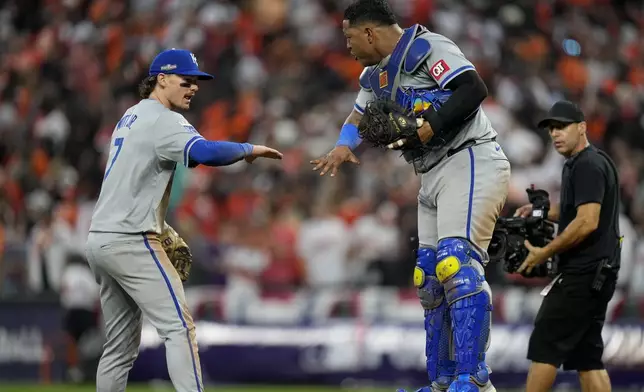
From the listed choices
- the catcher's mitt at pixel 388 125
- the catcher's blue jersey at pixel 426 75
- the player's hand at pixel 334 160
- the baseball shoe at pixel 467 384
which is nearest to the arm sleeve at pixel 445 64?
the catcher's blue jersey at pixel 426 75

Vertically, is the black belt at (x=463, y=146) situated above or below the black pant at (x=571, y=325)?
above

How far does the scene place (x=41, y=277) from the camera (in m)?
13.9

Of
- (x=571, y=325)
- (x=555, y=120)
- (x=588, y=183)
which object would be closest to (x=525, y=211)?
(x=588, y=183)

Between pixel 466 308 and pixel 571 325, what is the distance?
6.70 ft

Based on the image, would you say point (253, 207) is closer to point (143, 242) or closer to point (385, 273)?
point (385, 273)

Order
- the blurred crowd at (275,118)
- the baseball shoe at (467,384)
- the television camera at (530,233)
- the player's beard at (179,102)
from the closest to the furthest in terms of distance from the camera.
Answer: the baseball shoe at (467,384) < the player's beard at (179,102) < the television camera at (530,233) < the blurred crowd at (275,118)

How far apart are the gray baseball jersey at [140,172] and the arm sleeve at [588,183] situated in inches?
117

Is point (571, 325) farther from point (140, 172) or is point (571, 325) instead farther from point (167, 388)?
point (167, 388)

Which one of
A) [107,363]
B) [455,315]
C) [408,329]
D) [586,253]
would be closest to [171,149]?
[107,363]

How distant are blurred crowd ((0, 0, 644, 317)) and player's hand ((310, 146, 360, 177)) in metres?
5.73

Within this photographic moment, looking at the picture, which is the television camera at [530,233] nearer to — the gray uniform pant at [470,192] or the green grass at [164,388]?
the gray uniform pant at [470,192]

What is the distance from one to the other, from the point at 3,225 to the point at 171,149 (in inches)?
349

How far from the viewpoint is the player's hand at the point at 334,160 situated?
7473 mm

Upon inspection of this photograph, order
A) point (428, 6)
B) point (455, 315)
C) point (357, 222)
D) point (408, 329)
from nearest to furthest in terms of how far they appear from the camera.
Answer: point (455, 315)
point (408, 329)
point (357, 222)
point (428, 6)
